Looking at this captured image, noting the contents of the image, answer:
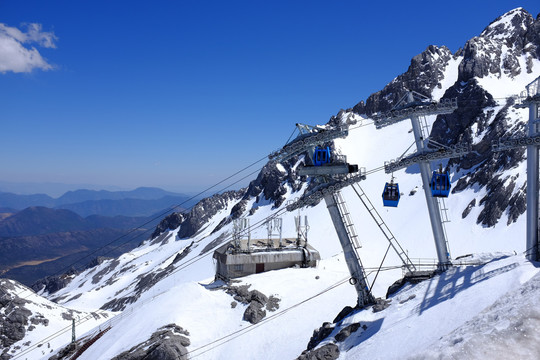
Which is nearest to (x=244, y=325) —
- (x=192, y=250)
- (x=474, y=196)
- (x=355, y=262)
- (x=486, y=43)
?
(x=355, y=262)

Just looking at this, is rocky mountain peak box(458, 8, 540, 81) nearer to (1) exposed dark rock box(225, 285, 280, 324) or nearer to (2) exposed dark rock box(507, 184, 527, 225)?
(2) exposed dark rock box(507, 184, 527, 225)

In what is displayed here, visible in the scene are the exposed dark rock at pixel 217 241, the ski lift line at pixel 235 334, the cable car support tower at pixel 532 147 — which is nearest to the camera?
the cable car support tower at pixel 532 147

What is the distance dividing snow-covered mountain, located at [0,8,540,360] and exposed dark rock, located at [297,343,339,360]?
0.14 m

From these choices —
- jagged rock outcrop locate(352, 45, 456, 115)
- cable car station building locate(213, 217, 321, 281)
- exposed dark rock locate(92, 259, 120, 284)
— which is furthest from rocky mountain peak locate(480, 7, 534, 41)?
exposed dark rock locate(92, 259, 120, 284)

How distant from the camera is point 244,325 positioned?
109 feet

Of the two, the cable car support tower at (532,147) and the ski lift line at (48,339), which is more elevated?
the cable car support tower at (532,147)

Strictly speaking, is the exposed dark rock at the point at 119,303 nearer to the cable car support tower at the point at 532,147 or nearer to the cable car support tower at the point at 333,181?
the cable car support tower at the point at 333,181

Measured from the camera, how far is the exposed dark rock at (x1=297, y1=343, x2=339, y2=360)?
21.0m

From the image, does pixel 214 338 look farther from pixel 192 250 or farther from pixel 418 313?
pixel 192 250

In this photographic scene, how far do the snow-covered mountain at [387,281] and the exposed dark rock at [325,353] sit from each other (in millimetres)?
140

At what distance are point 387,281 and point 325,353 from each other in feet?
65.9

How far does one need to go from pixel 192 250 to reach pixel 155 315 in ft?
381

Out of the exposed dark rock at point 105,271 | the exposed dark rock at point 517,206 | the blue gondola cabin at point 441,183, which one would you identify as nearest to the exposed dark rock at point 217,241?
the exposed dark rock at point 105,271

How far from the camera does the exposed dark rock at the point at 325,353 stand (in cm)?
2100
